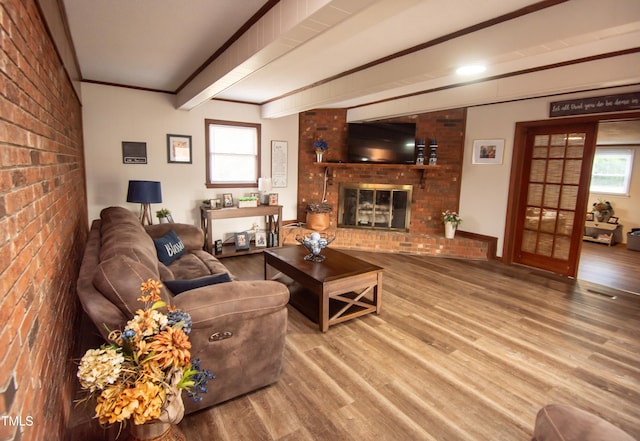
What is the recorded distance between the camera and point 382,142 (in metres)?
5.67

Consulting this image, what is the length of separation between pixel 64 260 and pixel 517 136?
209 inches

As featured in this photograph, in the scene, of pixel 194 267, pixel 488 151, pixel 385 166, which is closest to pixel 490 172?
pixel 488 151

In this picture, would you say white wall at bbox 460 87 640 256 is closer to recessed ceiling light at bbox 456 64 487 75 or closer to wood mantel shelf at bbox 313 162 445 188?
wood mantel shelf at bbox 313 162 445 188

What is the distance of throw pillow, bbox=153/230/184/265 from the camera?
321 centimetres

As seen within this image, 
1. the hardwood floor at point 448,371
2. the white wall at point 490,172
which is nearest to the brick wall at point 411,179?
the white wall at point 490,172

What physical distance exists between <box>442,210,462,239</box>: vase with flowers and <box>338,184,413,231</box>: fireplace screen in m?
0.64

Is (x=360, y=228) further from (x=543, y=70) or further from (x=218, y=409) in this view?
(x=218, y=409)

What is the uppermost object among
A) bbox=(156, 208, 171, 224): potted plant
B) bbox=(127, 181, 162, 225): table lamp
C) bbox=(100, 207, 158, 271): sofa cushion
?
bbox=(127, 181, 162, 225): table lamp

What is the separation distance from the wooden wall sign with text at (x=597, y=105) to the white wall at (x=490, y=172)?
20 centimetres

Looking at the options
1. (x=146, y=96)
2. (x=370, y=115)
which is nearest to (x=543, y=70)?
(x=370, y=115)

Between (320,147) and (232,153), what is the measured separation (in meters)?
1.49

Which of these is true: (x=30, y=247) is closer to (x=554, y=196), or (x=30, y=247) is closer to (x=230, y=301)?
(x=230, y=301)

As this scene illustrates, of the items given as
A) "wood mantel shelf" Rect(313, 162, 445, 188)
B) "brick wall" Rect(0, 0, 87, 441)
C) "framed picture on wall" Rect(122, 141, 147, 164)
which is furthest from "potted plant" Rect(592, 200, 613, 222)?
"brick wall" Rect(0, 0, 87, 441)

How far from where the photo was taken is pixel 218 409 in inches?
78.4
